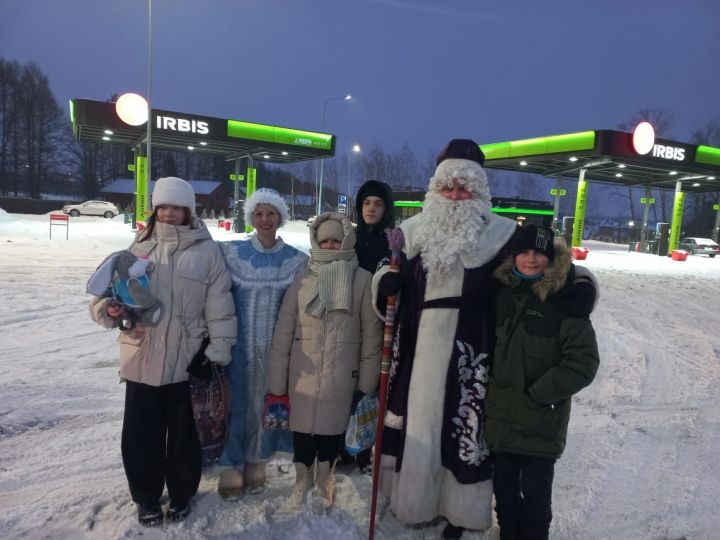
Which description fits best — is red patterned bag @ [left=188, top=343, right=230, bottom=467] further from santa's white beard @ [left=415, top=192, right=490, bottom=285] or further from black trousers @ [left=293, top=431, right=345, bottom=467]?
santa's white beard @ [left=415, top=192, right=490, bottom=285]

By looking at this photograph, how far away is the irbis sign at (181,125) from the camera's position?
68.1ft

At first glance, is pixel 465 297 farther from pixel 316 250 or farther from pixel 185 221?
pixel 185 221

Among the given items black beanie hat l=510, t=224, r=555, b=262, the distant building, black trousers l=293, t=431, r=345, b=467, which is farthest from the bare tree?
black beanie hat l=510, t=224, r=555, b=262

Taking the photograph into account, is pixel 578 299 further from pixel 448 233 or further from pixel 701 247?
pixel 701 247

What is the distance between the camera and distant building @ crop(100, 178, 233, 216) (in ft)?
165

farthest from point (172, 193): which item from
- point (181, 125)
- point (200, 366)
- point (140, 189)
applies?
point (140, 189)

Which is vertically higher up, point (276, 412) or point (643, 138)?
point (643, 138)

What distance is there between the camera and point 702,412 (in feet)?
14.0

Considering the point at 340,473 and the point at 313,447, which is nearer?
the point at 313,447

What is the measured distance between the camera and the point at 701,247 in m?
25.8

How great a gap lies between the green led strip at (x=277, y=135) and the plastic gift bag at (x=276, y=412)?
848 inches

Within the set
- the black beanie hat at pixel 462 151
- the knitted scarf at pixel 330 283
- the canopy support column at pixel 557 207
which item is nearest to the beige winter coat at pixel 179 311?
the knitted scarf at pixel 330 283

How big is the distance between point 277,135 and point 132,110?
22.4ft

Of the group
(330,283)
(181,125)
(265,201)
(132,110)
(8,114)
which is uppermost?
(8,114)
